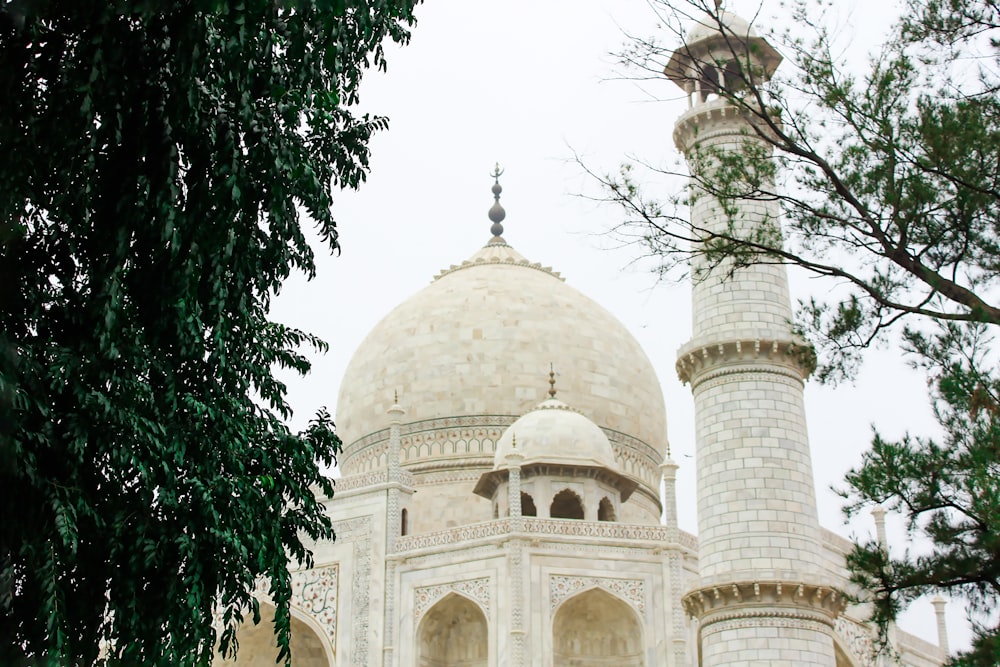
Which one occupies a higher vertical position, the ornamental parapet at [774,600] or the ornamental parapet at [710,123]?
the ornamental parapet at [710,123]

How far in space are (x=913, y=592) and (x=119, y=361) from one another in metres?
4.72

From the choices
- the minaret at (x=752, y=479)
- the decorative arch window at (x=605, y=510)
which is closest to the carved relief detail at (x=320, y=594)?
the decorative arch window at (x=605, y=510)

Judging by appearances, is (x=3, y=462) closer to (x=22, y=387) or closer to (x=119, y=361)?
(x=22, y=387)

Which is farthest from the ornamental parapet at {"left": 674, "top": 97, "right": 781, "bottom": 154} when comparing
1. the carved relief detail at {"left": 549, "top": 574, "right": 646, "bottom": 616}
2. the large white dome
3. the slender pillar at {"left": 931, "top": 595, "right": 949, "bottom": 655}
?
the slender pillar at {"left": 931, "top": 595, "right": 949, "bottom": 655}

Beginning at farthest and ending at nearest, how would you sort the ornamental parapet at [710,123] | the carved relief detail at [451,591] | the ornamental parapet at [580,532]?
the ornamental parapet at [580,532], the carved relief detail at [451,591], the ornamental parapet at [710,123]

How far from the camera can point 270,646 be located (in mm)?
22875

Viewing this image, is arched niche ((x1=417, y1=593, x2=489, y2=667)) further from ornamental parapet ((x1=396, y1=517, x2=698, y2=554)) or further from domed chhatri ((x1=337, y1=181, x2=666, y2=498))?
domed chhatri ((x1=337, y1=181, x2=666, y2=498))

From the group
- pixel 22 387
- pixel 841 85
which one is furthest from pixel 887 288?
pixel 22 387

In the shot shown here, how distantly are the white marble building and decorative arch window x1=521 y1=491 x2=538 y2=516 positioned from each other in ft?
0.12

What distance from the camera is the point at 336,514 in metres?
21.6

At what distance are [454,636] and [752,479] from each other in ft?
29.3

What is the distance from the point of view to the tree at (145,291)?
634cm

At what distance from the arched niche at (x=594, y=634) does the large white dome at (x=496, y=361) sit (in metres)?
5.86

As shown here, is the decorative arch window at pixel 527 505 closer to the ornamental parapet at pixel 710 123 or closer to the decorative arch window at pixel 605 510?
the decorative arch window at pixel 605 510
